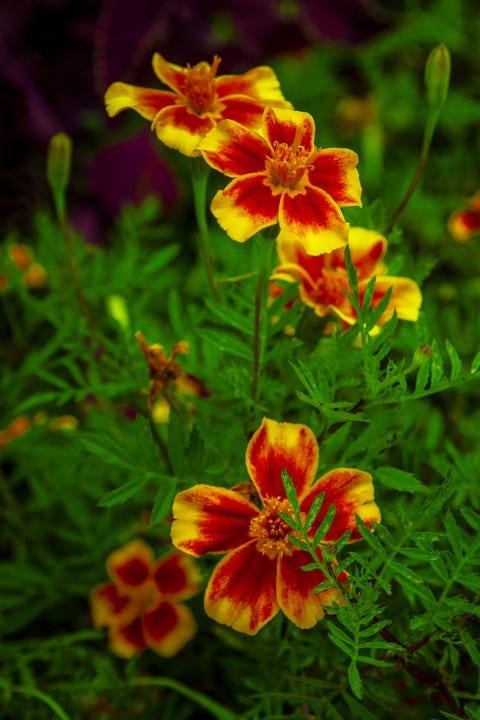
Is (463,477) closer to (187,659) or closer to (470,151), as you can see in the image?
(187,659)

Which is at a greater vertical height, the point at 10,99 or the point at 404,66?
the point at 10,99

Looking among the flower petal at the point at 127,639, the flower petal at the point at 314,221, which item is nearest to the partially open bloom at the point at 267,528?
the flower petal at the point at 314,221

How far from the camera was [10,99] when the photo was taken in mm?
1037

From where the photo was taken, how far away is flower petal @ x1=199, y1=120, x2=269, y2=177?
534 mm

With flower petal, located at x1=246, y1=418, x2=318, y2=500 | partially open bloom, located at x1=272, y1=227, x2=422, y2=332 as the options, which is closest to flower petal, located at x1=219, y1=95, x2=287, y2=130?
partially open bloom, located at x1=272, y1=227, x2=422, y2=332

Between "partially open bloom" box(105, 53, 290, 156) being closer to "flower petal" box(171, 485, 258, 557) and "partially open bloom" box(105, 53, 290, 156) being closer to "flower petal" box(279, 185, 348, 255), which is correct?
"flower petal" box(279, 185, 348, 255)

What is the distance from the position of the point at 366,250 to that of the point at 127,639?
1.63ft

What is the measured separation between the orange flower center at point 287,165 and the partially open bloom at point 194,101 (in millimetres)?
60

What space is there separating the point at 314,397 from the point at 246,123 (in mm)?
236

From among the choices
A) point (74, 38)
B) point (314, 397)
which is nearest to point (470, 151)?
point (74, 38)

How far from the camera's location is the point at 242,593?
52cm

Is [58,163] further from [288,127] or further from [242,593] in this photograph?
[242,593]

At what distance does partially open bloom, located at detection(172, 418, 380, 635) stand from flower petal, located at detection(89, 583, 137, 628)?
376mm

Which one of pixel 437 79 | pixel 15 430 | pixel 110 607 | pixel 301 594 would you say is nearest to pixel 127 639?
pixel 110 607
